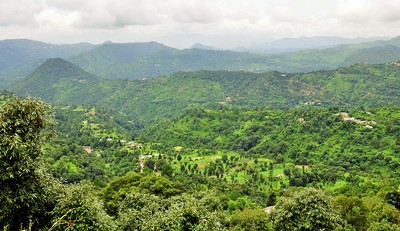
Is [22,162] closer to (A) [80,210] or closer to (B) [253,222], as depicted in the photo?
(A) [80,210]

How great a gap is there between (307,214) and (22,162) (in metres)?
25.3

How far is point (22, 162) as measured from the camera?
19516 mm

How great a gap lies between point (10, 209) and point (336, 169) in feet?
320

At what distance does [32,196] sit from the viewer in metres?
20.1

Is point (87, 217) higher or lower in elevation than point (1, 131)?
lower

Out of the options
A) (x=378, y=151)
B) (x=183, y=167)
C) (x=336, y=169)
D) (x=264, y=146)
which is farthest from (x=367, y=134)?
(x=183, y=167)

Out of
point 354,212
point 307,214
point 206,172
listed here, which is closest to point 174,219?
point 307,214

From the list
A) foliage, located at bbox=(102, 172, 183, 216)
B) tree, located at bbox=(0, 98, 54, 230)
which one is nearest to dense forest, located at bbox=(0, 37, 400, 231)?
tree, located at bbox=(0, 98, 54, 230)

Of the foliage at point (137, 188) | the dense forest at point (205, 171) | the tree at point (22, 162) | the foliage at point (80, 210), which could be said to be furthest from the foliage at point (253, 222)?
the tree at point (22, 162)

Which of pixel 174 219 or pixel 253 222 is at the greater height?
pixel 174 219

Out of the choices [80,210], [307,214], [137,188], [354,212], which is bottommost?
[354,212]

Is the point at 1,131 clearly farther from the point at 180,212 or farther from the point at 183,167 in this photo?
the point at 183,167

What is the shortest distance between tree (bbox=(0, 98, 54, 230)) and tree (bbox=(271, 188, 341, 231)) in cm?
2206

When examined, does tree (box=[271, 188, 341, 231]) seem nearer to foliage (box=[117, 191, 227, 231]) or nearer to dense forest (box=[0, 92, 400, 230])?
dense forest (box=[0, 92, 400, 230])
